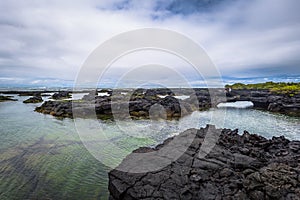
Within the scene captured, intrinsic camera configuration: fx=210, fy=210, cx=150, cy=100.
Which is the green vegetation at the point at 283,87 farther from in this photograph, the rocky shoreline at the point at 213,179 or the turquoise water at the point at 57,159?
the rocky shoreline at the point at 213,179

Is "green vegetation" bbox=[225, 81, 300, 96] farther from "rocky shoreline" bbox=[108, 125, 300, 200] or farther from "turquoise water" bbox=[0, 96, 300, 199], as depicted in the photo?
"rocky shoreline" bbox=[108, 125, 300, 200]

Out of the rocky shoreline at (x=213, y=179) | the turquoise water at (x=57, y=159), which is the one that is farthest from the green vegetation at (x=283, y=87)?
the rocky shoreline at (x=213, y=179)

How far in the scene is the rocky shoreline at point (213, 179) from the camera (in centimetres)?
915

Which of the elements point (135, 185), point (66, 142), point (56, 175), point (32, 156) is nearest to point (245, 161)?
point (135, 185)

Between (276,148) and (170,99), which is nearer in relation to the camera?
(276,148)

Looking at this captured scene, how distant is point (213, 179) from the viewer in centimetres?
1045

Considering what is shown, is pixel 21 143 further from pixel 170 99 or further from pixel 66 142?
pixel 170 99

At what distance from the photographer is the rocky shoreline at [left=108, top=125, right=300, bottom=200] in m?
9.15

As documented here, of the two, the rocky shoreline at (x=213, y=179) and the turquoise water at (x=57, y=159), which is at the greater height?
the rocky shoreline at (x=213, y=179)

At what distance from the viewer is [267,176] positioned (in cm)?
934

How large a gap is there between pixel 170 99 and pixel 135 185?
4071 centimetres

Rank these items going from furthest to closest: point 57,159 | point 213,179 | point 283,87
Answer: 1. point 283,87
2. point 57,159
3. point 213,179

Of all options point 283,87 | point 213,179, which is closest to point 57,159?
point 213,179

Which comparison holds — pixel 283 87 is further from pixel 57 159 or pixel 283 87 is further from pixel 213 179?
pixel 57 159
